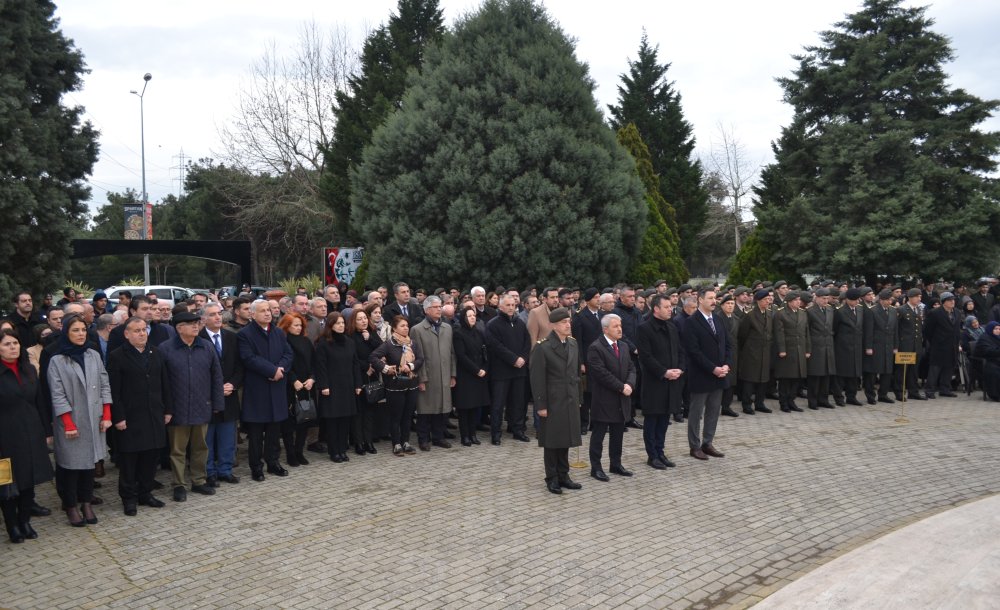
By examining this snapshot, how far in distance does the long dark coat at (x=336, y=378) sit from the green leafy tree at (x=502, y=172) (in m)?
7.20

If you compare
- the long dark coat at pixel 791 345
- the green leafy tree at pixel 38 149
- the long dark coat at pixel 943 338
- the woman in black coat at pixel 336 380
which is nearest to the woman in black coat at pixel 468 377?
the woman in black coat at pixel 336 380

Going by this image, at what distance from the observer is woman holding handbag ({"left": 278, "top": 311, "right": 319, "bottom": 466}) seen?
8781mm

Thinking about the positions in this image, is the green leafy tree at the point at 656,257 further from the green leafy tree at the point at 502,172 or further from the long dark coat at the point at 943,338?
the long dark coat at the point at 943,338

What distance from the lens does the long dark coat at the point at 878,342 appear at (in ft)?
44.0

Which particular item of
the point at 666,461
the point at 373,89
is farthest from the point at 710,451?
the point at 373,89

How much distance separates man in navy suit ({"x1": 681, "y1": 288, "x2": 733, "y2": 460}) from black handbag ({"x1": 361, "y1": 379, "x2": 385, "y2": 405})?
155 inches

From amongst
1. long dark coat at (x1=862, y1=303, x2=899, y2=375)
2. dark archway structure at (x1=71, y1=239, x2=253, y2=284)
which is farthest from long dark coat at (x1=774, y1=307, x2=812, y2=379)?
dark archway structure at (x1=71, y1=239, x2=253, y2=284)

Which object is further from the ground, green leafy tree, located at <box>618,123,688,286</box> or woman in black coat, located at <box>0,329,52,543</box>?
green leafy tree, located at <box>618,123,688,286</box>

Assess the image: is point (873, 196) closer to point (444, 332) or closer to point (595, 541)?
point (444, 332)

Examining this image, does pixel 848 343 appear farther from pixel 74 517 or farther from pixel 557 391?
pixel 74 517

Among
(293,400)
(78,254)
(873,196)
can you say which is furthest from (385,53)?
(293,400)

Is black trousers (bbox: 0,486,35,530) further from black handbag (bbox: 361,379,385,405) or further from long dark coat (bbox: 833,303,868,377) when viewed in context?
long dark coat (bbox: 833,303,868,377)

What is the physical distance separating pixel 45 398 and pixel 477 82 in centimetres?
1229

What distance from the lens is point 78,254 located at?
2419 centimetres
